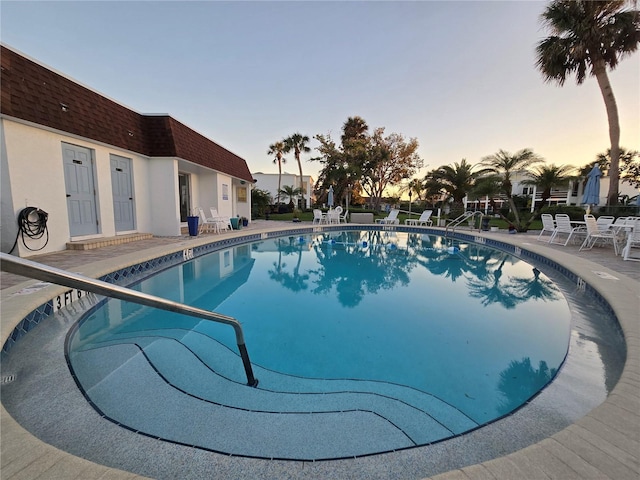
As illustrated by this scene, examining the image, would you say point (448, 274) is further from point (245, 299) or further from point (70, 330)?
point (70, 330)

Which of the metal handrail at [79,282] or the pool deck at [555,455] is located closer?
the metal handrail at [79,282]

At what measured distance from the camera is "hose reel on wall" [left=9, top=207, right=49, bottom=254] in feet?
17.1

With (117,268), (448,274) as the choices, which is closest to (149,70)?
(117,268)

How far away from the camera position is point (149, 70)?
1116 centimetres

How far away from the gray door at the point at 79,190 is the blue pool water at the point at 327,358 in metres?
3.11

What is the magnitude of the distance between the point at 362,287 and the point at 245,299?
7.62 feet

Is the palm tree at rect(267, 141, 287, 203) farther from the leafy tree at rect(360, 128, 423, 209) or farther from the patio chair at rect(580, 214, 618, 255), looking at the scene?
the patio chair at rect(580, 214, 618, 255)

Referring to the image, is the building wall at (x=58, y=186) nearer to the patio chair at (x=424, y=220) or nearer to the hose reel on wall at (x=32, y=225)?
the hose reel on wall at (x=32, y=225)

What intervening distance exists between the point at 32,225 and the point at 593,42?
19.3m

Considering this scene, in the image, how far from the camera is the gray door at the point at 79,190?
21.1 feet

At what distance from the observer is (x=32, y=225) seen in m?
5.41

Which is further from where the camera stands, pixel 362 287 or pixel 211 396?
pixel 362 287

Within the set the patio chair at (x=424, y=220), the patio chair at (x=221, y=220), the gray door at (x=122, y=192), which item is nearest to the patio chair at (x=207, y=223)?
the patio chair at (x=221, y=220)

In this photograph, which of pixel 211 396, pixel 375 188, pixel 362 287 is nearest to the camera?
pixel 211 396
